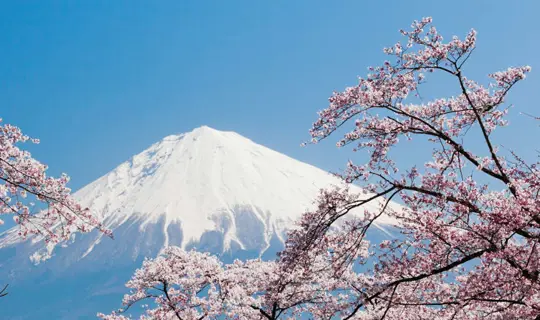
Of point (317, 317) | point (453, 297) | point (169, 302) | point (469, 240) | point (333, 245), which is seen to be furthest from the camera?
point (169, 302)

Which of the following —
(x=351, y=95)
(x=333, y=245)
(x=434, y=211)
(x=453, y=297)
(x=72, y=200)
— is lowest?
(x=453, y=297)

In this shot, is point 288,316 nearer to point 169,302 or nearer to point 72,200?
point 169,302

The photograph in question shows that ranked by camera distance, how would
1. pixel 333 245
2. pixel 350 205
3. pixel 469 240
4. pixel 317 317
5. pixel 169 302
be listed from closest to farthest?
pixel 469 240, pixel 350 205, pixel 333 245, pixel 317 317, pixel 169 302

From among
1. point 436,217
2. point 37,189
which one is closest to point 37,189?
point 37,189

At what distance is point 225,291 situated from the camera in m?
13.3

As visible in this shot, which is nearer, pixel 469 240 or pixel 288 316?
pixel 469 240

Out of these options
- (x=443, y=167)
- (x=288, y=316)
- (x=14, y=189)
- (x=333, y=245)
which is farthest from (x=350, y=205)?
(x=288, y=316)

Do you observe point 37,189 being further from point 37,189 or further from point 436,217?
point 436,217

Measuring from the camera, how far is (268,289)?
13227mm

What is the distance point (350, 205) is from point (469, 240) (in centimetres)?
179

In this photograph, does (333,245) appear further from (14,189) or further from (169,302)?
(169,302)

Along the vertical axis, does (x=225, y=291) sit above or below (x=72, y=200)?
above

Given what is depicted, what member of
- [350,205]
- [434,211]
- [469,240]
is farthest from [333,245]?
[469,240]

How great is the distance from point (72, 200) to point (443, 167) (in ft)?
17.0
